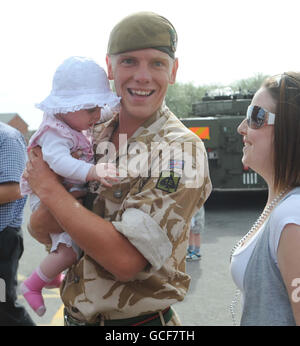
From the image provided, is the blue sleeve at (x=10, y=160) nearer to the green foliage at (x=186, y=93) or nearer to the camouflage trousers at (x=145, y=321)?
the camouflage trousers at (x=145, y=321)

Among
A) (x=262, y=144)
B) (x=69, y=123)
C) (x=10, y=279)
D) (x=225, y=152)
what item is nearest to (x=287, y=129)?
(x=262, y=144)

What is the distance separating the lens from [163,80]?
6.01 feet

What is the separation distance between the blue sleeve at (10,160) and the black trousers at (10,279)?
0.37 m

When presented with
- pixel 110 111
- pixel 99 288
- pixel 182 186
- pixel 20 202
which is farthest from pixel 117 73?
pixel 20 202

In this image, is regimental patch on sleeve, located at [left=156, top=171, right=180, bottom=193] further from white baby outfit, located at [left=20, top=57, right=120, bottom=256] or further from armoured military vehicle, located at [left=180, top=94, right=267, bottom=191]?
armoured military vehicle, located at [left=180, top=94, right=267, bottom=191]

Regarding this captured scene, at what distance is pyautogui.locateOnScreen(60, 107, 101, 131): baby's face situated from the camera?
1.97 meters

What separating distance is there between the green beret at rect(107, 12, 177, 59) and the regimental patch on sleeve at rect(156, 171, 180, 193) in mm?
530

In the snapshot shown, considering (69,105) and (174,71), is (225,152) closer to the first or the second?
(174,71)

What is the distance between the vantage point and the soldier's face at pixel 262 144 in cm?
165

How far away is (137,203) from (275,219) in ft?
1.61

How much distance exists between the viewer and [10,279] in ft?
9.87

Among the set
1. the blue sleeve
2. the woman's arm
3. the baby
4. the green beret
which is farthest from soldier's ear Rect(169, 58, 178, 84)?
the blue sleeve

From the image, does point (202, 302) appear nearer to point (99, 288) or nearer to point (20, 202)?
point (20, 202)
